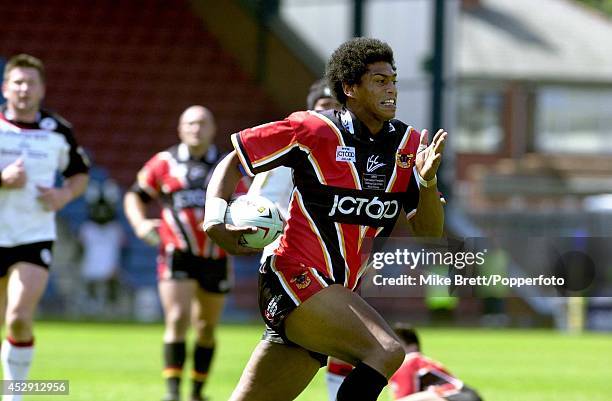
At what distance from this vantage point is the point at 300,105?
26.0 metres

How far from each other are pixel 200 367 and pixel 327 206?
14.9 feet

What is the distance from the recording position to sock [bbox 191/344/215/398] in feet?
32.9

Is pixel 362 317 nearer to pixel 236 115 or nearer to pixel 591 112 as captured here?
pixel 236 115

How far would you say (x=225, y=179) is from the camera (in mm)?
5738

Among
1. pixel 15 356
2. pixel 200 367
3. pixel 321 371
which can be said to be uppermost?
pixel 15 356

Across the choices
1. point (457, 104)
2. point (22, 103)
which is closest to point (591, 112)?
point (457, 104)

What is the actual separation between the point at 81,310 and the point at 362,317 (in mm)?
18685

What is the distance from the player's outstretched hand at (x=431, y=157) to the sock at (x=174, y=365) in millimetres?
4450

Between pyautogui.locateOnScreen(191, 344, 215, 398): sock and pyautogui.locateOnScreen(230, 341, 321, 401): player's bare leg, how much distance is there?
4.26m

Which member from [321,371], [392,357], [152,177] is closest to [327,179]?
[392,357]

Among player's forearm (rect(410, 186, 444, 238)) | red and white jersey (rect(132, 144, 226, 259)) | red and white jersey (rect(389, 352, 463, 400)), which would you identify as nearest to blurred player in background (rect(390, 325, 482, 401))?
red and white jersey (rect(389, 352, 463, 400))

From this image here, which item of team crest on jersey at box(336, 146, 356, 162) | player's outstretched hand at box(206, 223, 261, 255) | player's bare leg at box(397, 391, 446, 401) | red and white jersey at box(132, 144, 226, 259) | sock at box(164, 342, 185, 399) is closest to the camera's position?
player's outstretched hand at box(206, 223, 261, 255)

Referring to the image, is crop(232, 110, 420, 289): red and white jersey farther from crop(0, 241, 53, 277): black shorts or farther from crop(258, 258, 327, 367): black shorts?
crop(0, 241, 53, 277): black shorts

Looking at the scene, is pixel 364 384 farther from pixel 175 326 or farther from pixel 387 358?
pixel 175 326
